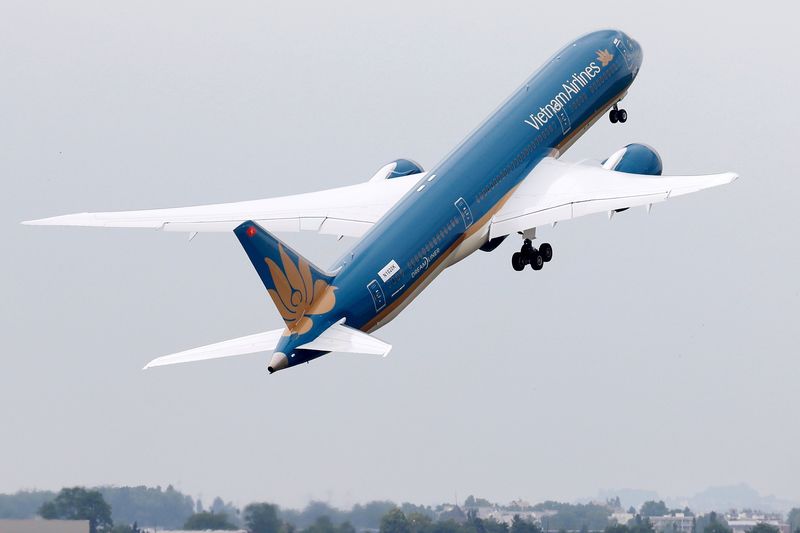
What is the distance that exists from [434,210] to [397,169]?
887 cm

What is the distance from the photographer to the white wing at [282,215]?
59438mm

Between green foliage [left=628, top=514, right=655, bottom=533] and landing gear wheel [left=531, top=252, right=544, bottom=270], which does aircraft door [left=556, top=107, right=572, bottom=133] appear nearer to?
landing gear wheel [left=531, top=252, right=544, bottom=270]

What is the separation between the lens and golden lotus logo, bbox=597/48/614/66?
225 ft

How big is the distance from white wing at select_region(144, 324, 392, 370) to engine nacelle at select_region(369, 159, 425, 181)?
1400 cm

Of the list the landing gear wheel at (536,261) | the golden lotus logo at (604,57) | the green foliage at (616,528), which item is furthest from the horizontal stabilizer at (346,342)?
the golden lotus logo at (604,57)

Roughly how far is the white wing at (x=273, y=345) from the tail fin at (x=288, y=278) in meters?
0.62

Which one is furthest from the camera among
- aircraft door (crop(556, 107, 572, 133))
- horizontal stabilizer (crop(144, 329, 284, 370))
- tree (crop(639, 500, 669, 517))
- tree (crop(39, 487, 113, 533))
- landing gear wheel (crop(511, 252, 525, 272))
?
tree (crop(639, 500, 669, 517))

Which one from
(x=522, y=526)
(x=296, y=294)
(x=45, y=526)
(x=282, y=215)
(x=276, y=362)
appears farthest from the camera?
(x=282, y=215)

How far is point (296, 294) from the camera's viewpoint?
52.5 meters

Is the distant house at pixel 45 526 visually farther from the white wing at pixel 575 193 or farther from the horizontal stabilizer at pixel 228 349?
the white wing at pixel 575 193

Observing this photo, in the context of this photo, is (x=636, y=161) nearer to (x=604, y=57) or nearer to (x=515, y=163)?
(x=515, y=163)

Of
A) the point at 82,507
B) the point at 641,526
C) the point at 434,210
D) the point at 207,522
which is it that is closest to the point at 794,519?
the point at 641,526

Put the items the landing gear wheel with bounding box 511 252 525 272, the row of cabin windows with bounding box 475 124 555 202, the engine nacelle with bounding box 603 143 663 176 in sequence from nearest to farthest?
the row of cabin windows with bounding box 475 124 555 202, the landing gear wheel with bounding box 511 252 525 272, the engine nacelle with bounding box 603 143 663 176

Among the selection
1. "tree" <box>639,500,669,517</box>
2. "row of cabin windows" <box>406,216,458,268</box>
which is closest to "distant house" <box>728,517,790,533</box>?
"tree" <box>639,500,669,517</box>
